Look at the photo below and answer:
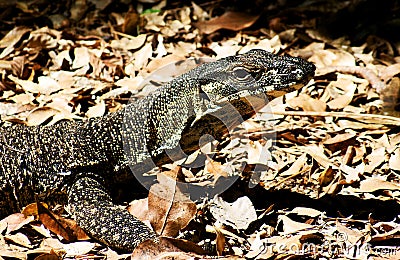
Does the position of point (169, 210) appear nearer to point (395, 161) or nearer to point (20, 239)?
point (20, 239)

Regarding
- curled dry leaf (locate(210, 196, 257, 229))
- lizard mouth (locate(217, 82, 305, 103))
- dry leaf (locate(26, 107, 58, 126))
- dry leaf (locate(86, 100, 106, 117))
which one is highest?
lizard mouth (locate(217, 82, 305, 103))

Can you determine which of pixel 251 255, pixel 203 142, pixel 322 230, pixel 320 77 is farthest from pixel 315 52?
pixel 251 255

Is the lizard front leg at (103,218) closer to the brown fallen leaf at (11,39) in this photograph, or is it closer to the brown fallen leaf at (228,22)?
the brown fallen leaf at (11,39)

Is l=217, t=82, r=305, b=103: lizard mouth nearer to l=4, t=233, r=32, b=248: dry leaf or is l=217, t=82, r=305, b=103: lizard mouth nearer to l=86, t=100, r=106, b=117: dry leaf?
l=86, t=100, r=106, b=117: dry leaf

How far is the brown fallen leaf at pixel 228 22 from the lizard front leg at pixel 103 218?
3.26 m

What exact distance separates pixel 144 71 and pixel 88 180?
2170mm

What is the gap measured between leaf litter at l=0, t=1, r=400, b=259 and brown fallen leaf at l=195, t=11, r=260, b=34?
0.03m

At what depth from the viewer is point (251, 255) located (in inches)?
168

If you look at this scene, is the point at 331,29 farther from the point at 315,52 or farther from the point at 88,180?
the point at 88,180

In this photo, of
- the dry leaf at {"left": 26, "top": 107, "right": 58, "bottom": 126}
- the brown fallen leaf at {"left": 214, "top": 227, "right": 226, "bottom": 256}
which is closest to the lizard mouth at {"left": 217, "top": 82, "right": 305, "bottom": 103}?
the brown fallen leaf at {"left": 214, "top": 227, "right": 226, "bottom": 256}

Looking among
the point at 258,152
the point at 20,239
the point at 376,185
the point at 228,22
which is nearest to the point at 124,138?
the point at 20,239

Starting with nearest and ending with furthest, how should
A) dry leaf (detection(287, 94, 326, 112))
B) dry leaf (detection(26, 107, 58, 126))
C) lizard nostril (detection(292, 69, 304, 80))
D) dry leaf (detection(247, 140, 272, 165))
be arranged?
lizard nostril (detection(292, 69, 304, 80)), dry leaf (detection(247, 140, 272, 165)), dry leaf (detection(26, 107, 58, 126)), dry leaf (detection(287, 94, 326, 112))

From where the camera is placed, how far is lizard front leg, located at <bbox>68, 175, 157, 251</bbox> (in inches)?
175

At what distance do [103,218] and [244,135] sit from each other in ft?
6.02
